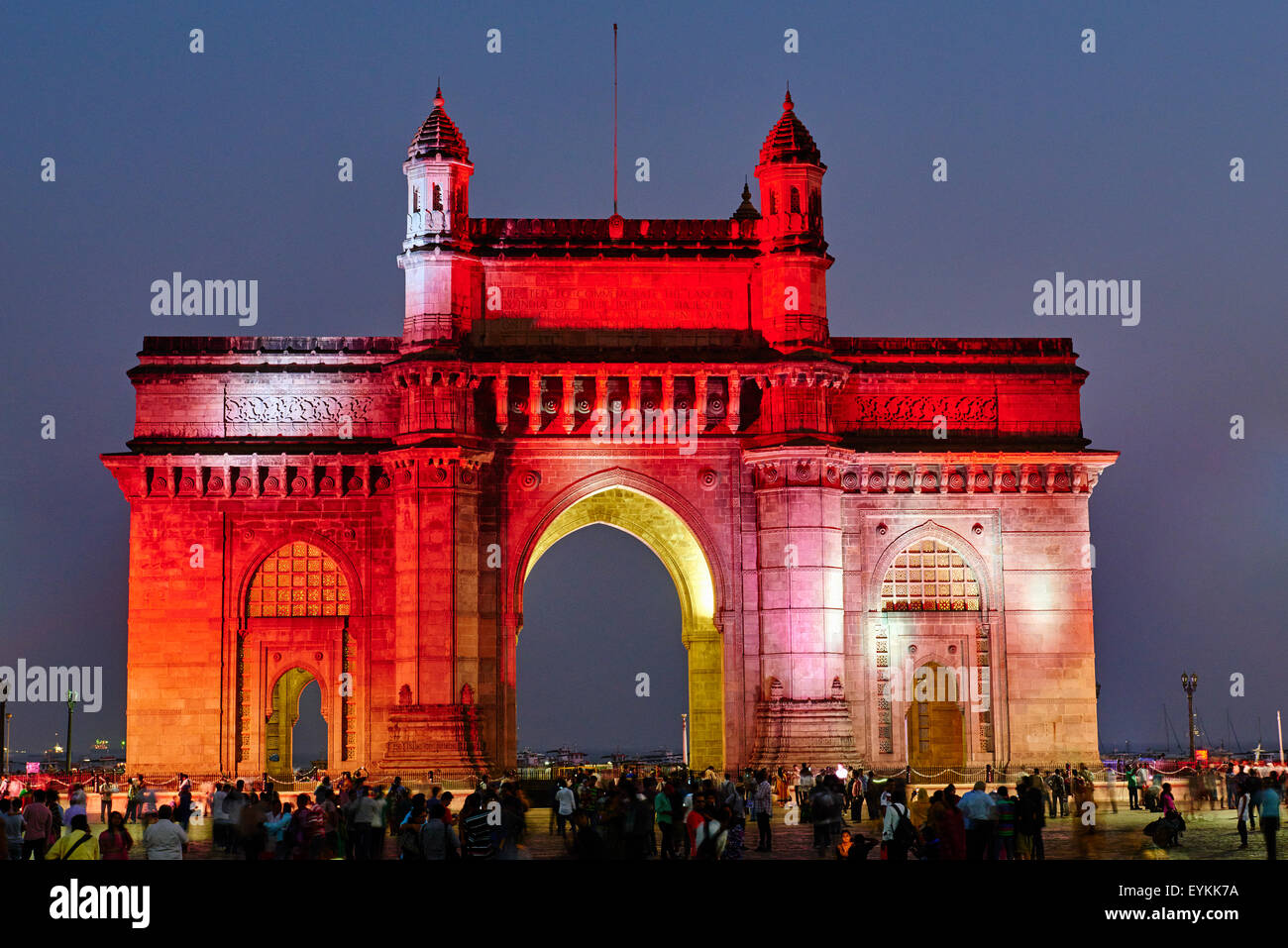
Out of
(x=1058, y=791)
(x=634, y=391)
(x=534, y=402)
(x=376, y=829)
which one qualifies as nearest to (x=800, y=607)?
(x=634, y=391)

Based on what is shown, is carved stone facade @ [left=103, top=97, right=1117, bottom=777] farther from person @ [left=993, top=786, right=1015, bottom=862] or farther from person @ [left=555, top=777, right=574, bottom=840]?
person @ [left=993, top=786, right=1015, bottom=862]

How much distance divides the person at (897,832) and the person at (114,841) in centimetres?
1069

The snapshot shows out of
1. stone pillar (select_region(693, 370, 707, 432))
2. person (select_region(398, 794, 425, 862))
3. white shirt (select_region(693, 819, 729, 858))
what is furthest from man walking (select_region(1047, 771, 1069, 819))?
person (select_region(398, 794, 425, 862))

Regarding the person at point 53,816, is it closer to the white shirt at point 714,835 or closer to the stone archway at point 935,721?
the white shirt at point 714,835

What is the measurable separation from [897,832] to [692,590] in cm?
2857

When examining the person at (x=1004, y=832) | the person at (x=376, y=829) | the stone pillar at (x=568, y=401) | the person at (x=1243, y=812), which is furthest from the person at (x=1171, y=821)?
the stone pillar at (x=568, y=401)

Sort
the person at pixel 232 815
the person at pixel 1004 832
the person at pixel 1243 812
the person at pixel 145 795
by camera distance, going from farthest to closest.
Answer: the person at pixel 145 795 → the person at pixel 232 815 → the person at pixel 1243 812 → the person at pixel 1004 832

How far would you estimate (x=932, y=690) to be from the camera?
5381cm

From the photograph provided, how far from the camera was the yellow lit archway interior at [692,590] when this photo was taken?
55.1 meters

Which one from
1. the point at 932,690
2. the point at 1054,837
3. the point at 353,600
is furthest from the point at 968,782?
the point at 353,600

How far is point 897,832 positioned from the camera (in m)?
27.7

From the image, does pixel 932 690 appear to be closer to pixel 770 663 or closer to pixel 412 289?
pixel 770 663

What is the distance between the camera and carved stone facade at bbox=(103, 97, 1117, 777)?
5081cm
